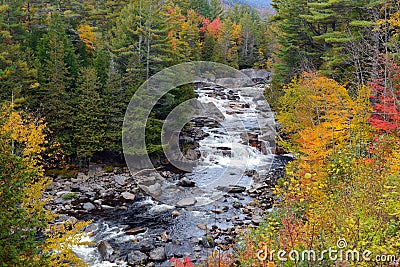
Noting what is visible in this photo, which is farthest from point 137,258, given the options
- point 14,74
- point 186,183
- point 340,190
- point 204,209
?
point 14,74

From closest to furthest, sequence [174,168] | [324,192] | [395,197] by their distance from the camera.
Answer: [395,197] → [324,192] → [174,168]

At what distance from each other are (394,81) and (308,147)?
5.40 metres

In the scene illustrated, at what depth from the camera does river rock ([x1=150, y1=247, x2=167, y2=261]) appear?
14.6 metres

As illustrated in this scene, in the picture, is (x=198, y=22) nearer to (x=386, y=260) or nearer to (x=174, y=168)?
(x=174, y=168)

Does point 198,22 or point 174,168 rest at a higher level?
point 198,22

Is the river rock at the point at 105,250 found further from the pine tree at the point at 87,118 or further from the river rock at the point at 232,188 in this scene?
the pine tree at the point at 87,118

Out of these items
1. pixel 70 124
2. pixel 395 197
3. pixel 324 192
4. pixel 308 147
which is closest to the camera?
pixel 395 197

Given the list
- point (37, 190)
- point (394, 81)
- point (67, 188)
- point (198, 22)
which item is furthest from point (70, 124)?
point (198, 22)

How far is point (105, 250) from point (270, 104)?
25.2 m

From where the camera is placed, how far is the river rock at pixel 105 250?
1486 cm

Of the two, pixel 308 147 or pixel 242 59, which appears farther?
pixel 242 59

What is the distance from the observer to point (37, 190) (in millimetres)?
12883

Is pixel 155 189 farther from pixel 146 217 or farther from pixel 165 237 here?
pixel 165 237

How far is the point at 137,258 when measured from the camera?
47.8 feet
